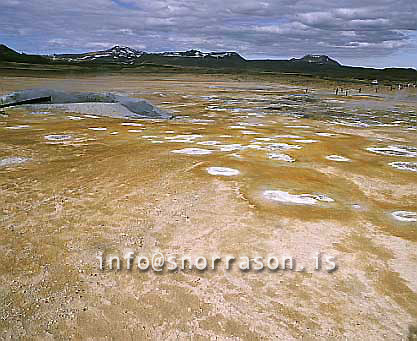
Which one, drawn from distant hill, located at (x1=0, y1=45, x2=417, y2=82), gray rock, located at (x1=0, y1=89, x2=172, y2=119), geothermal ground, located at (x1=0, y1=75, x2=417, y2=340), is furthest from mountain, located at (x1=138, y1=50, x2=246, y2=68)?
geothermal ground, located at (x1=0, y1=75, x2=417, y2=340)

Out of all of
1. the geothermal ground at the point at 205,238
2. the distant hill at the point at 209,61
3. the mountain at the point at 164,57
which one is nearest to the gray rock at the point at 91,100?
the geothermal ground at the point at 205,238

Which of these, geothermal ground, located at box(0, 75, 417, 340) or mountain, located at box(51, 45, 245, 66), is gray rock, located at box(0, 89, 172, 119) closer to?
geothermal ground, located at box(0, 75, 417, 340)

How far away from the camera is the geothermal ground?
2.70 metres

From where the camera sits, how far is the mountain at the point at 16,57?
77750 mm

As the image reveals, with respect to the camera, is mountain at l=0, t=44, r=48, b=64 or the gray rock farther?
mountain at l=0, t=44, r=48, b=64

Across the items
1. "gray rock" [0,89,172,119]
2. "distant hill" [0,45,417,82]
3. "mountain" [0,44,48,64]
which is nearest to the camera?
"gray rock" [0,89,172,119]

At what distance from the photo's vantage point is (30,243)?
3654mm

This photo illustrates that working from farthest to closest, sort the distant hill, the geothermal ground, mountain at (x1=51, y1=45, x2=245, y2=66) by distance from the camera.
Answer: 1. mountain at (x1=51, y1=45, x2=245, y2=66)
2. the distant hill
3. the geothermal ground

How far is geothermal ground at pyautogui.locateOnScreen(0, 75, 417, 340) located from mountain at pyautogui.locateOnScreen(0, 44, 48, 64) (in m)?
78.2

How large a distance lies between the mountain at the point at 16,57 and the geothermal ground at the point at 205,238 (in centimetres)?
7819

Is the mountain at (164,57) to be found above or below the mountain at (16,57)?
above

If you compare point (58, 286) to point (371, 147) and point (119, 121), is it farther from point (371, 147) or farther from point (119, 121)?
point (119, 121)

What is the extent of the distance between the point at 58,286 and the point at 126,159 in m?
3.93

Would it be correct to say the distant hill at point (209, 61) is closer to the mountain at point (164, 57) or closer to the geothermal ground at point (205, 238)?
the mountain at point (164, 57)
